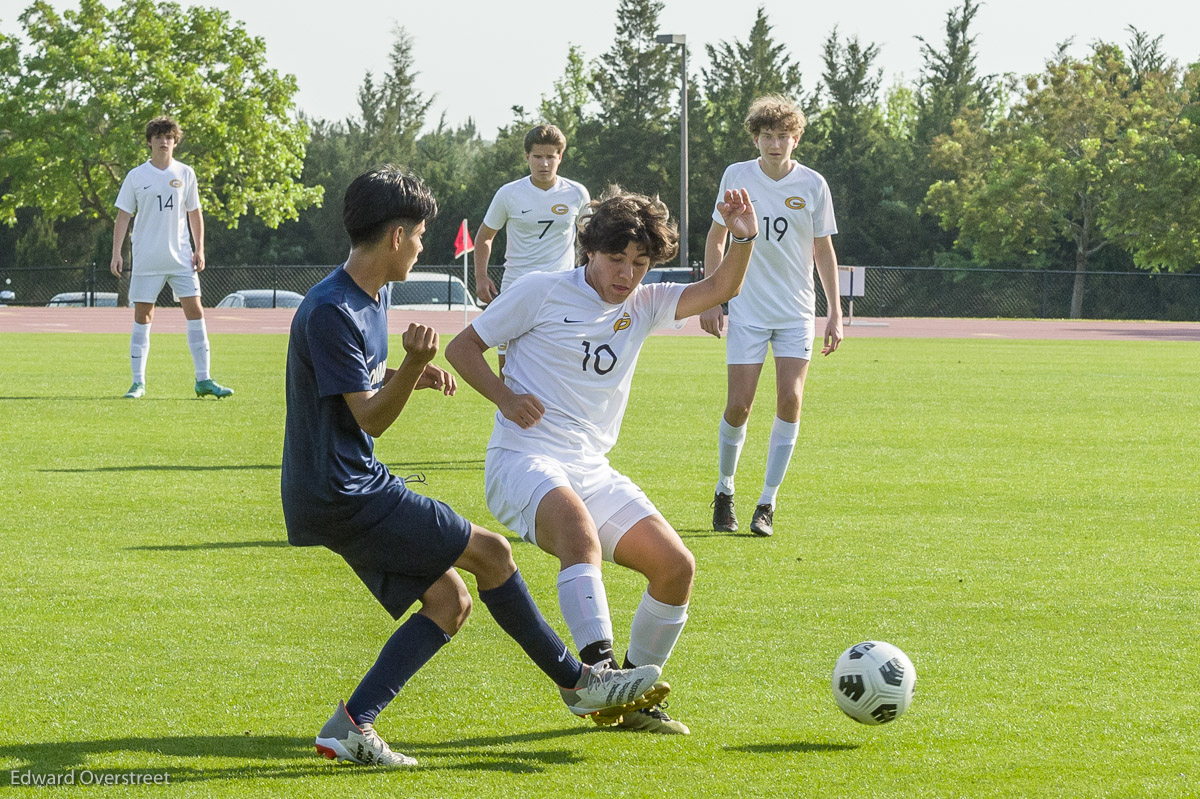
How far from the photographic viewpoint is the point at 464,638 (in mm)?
5223

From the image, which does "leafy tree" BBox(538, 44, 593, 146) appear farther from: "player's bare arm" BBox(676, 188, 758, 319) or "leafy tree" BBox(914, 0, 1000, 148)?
"player's bare arm" BBox(676, 188, 758, 319)

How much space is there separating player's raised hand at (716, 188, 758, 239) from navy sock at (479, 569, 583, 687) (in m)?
1.41

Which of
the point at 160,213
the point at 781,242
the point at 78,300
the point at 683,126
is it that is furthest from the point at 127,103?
the point at 781,242

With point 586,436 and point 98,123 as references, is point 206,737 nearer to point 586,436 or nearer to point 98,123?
point 586,436

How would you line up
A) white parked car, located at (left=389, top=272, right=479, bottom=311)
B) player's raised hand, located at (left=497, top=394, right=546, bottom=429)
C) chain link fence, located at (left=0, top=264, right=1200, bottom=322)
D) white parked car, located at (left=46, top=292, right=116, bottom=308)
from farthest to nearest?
white parked car, located at (left=46, top=292, right=116, bottom=308) → chain link fence, located at (left=0, top=264, right=1200, bottom=322) → white parked car, located at (left=389, top=272, right=479, bottom=311) → player's raised hand, located at (left=497, top=394, right=546, bottom=429)

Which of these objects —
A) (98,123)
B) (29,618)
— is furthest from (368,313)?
(98,123)

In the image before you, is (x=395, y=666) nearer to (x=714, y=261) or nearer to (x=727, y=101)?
(x=714, y=261)

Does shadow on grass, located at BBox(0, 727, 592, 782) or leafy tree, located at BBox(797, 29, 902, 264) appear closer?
shadow on grass, located at BBox(0, 727, 592, 782)

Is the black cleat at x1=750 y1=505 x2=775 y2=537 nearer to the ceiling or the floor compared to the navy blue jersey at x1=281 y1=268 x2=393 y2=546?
nearer to the floor

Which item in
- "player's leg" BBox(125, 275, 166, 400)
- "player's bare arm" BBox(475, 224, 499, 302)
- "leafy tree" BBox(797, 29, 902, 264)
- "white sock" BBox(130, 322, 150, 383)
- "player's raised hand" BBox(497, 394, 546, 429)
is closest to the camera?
"player's raised hand" BBox(497, 394, 546, 429)

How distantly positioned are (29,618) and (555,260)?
5.67 meters

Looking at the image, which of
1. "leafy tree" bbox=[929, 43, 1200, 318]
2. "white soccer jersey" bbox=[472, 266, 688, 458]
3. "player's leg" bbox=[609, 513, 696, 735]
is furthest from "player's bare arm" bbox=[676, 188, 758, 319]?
"leafy tree" bbox=[929, 43, 1200, 318]

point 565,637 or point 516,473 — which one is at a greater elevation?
point 516,473

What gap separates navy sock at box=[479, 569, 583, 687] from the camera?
4035 millimetres
